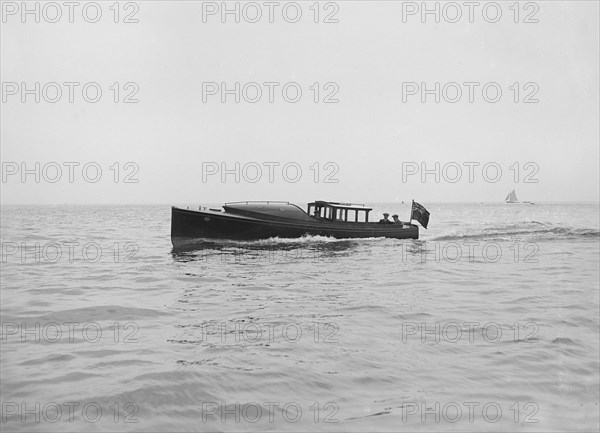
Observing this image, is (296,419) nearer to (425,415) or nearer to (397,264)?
(425,415)

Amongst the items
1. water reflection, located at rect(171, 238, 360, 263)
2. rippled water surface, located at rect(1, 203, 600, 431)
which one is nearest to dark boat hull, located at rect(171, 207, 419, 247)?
water reflection, located at rect(171, 238, 360, 263)

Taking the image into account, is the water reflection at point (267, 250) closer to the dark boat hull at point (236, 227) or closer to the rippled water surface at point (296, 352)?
the dark boat hull at point (236, 227)

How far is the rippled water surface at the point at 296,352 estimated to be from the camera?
16.8ft

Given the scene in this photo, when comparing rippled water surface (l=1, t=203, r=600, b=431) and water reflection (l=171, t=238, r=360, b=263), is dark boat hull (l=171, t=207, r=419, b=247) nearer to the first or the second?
water reflection (l=171, t=238, r=360, b=263)

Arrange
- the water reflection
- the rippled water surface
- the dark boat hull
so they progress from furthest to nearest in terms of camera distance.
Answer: the dark boat hull
the water reflection
the rippled water surface

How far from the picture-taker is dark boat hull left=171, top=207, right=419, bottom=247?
24484 mm

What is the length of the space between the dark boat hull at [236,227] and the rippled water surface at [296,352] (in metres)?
8.13

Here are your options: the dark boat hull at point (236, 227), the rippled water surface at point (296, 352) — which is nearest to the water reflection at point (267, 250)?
the dark boat hull at point (236, 227)

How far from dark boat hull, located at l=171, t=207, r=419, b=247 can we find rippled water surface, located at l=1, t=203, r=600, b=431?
8.13m

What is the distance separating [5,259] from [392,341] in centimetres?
1926

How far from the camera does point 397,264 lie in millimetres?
20203

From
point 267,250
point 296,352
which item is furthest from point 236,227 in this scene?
point 296,352

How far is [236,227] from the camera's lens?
82.1ft

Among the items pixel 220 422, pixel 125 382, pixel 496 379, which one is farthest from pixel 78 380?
pixel 496 379
